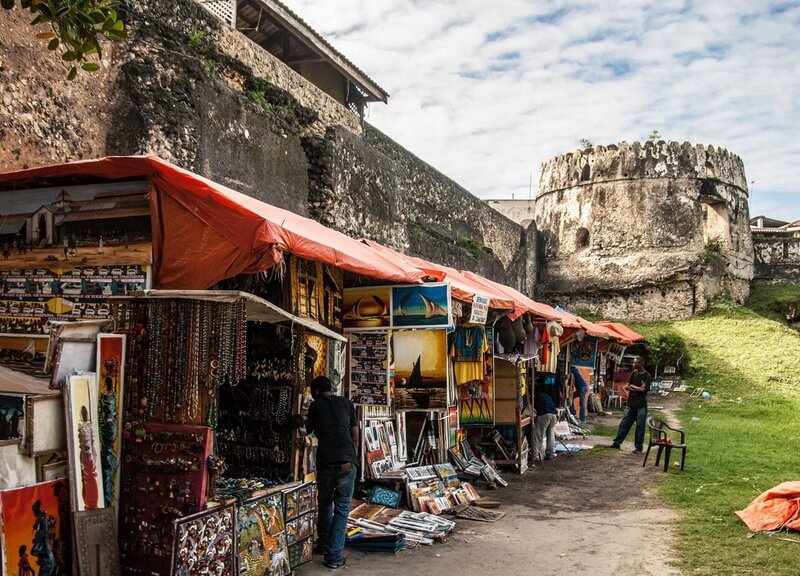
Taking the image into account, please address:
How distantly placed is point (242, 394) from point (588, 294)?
20784 mm

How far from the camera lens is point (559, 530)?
5.78 metres

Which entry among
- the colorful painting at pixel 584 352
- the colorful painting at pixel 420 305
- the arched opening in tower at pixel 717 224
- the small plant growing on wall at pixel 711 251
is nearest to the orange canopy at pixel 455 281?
the colorful painting at pixel 420 305

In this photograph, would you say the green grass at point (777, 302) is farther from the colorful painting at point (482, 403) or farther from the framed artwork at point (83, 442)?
the framed artwork at point (83, 442)

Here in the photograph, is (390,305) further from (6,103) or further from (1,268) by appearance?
(6,103)

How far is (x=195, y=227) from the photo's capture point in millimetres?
4250

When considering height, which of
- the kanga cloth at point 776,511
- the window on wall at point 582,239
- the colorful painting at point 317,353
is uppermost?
the window on wall at point 582,239

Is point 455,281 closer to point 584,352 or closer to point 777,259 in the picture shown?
point 584,352

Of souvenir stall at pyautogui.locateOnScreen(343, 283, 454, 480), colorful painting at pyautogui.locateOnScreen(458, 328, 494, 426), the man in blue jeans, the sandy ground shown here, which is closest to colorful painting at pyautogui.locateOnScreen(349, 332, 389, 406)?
souvenir stall at pyautogui.locateOnScreen(343, 283, 454, 480)

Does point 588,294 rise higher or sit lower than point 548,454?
higher

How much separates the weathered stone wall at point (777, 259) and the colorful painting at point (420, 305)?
80.9ft

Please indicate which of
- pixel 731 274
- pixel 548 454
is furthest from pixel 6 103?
pixel 731 274

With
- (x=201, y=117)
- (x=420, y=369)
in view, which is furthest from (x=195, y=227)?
(x=201, y=117)

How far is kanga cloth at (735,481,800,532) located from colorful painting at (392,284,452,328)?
2.87 metres

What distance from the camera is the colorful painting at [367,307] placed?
6191 mm
